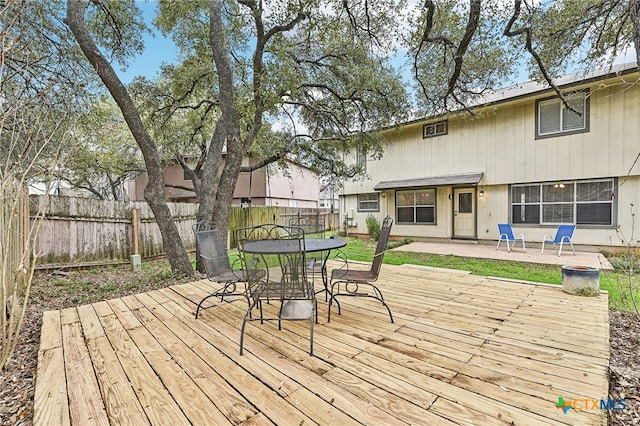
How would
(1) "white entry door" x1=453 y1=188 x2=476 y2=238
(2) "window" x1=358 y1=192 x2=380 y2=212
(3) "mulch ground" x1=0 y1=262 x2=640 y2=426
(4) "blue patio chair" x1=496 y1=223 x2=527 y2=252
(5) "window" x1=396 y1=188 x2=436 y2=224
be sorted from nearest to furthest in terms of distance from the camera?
(3) "mulch ground" x1=0 y1=262 x2=640 y2=426 → (4) "blue patio chair" x1=496 y1=223 x2=527 y2=252 → (1) "white entry door" x1=453 y1=188 x2=476 y2=238 → (5) "window" x1=396 y1=188 x2=436 y2=224 → (2) "window" x1=358 y1=192 x2=380 y2=212

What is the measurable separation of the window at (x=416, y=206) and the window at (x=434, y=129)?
2144 millimetres

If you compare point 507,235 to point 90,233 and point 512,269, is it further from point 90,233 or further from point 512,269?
point 90,233

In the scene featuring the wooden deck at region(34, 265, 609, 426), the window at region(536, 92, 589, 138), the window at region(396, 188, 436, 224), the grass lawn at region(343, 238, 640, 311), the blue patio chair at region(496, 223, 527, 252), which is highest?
the window at region(536, 92, 589, 138)

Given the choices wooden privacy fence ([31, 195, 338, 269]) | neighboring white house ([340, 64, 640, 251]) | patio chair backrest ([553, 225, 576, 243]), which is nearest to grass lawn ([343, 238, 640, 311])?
patio chair backrest ([553, 225, 576, 243])

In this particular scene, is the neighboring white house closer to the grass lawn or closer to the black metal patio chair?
the grass lawn

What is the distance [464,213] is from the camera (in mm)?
10758

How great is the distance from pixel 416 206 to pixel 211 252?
9.75 meters

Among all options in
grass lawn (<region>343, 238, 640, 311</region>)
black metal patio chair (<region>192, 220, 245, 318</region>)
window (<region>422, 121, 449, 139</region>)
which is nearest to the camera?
black metal patio chair (<region>192, 220, 245, 318</region>)

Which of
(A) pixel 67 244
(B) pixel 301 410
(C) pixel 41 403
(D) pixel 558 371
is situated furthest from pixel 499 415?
(A) pixel 67 244

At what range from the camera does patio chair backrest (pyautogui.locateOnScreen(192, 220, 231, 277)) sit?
3.43 m

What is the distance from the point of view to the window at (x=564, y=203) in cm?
823

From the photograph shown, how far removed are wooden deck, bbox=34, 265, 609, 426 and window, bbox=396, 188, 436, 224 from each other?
7.88 metres

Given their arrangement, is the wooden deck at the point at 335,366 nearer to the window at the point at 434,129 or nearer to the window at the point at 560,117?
the window at the point at 560,117

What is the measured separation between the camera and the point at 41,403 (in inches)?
73.4
